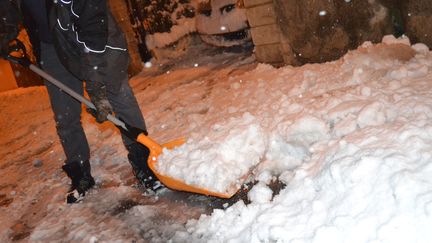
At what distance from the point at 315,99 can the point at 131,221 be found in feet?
6.08

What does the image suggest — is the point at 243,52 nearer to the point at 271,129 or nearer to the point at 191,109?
the point at 191,109

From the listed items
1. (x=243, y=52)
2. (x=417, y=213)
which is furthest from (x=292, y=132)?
(x=243, y=52)

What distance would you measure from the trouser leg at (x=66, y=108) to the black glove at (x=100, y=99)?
36cm

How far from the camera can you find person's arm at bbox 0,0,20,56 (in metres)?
2.88

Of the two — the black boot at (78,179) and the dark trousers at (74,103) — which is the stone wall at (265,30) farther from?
the black boot at (78,179)

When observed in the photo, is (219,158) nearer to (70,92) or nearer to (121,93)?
(121,93)

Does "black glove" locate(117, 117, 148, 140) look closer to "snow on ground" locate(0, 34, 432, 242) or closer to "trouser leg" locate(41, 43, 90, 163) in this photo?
"snow on ground" locate(0, 34, 432, 242)

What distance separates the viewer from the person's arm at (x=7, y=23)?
288cm

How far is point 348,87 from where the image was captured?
3314 mm

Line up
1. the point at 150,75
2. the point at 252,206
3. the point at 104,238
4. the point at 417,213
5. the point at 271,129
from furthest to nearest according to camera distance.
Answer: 1. the point at 150,75
2. the point at 271,129
3. the point at 104,238
4. the point at 252,206
5. the point at 417,213

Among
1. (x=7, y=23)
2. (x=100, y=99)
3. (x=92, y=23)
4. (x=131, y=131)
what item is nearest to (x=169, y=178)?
(x=131, y=131)

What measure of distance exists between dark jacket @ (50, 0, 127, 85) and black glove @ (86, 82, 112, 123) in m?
0.09

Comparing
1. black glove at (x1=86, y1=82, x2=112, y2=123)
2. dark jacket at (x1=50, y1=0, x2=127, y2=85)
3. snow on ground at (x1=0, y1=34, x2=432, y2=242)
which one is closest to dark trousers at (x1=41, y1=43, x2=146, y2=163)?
black glove at (x1=86, y1=82, x2=112, y2=123)

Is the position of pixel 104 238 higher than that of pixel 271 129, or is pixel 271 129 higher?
pixel 271 129
